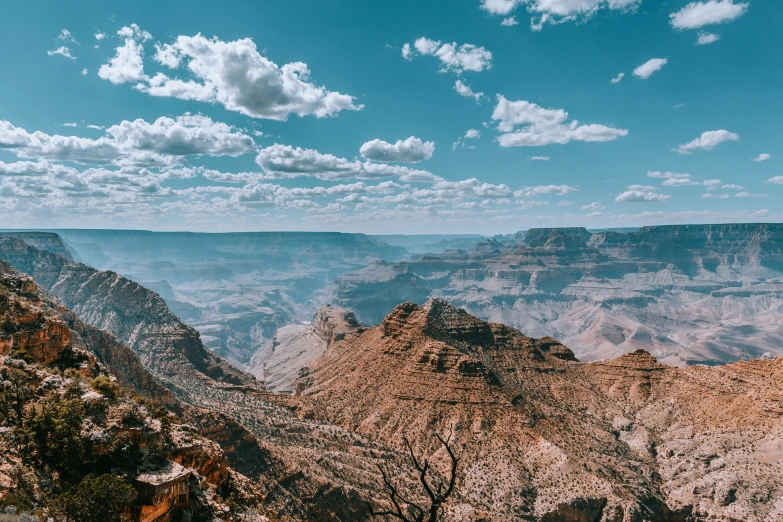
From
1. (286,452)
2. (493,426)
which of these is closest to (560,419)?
(493,426)

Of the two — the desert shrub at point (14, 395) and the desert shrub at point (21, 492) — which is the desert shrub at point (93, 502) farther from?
the desert shrub at point (14, 395)

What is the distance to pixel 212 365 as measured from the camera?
490 ft

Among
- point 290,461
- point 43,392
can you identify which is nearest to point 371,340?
point 290,461

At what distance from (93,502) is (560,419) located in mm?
89011

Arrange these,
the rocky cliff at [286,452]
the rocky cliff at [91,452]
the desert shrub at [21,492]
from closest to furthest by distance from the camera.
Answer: the desert shrub at [21,492] < the rocky cliff at [91,452] < the rocky cliff at [286,452]

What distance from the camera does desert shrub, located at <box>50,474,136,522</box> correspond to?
66.7 feet

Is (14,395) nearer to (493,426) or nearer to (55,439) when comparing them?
(55,439)

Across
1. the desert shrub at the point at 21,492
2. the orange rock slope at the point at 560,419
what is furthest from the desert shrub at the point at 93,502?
the orange rock slope at the point at 560,419

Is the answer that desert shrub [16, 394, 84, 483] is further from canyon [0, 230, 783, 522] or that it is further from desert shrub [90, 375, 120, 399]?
canyon [0, 230, 783, 522]

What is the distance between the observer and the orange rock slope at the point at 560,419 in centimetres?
6900

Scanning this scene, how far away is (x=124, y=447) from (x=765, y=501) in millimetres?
83263

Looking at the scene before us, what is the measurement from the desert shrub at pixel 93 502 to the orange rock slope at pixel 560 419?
48.5 meters

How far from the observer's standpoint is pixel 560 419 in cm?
9312

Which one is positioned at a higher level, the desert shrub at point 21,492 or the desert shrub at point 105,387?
the desert shrub at point 105,387
